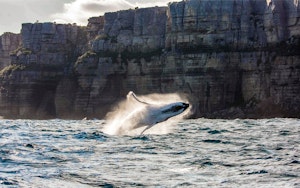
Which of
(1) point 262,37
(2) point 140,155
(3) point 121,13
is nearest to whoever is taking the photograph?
(2) point 140,155

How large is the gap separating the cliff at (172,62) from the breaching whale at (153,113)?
9953 centimetres

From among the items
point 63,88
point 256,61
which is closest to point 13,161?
point 256,61

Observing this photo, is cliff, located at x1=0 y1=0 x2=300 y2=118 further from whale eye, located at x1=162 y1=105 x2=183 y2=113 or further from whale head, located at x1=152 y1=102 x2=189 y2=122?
whale eye, located at x1=162 y1=105 x2=183 y2=113

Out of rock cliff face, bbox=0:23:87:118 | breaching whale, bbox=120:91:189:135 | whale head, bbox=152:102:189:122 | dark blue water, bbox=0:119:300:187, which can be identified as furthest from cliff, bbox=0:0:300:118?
dark blue water, bbox=0:119:300:187

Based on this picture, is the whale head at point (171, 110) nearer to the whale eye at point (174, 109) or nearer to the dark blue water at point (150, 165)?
the whale eye at point (174, 109)

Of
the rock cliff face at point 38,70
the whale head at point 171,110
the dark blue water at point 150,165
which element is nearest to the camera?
the dark blue water at point 150,165

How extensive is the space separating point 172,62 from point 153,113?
116 m

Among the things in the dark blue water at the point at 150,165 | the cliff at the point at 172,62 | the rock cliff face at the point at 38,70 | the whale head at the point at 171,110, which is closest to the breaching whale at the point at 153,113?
the whale head at the point at 171,110

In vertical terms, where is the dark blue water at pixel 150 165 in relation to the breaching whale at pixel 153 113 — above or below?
below

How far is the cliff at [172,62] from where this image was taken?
144 meters

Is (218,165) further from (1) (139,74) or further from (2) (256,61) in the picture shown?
(1) (139,74)

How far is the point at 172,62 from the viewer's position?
510 ft

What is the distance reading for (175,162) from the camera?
87.5 ft

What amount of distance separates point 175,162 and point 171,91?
126612 mm
